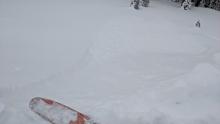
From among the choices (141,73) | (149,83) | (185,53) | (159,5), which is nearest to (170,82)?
(149,83)

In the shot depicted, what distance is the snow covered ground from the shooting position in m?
5.25

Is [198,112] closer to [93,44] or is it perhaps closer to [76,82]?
[76,82]

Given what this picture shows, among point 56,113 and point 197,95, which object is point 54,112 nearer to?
point 56,113

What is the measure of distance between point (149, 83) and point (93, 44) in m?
2.68

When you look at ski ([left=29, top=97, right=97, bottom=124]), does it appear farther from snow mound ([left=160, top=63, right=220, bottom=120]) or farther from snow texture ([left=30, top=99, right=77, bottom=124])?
snow mound ([left=160, top=63, right=220, bottom=120])

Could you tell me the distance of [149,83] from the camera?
6.57 metres

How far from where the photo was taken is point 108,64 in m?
7.55

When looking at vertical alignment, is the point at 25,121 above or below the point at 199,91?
below

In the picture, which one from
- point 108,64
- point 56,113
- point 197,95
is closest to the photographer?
point 56,113


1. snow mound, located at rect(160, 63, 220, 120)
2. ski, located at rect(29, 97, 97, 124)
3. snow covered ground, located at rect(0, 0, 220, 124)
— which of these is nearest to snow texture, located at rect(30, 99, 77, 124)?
ski, located at rect(29, 97, 97, 124)

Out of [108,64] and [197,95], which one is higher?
[197,95]

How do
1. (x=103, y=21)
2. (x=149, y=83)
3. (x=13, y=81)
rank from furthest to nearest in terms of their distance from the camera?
(x=103, y=21)
(x=149, y=83)
(x=13, y=81)

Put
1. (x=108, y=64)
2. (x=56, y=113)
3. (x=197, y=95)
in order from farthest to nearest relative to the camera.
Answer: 1. (x=108, y=64)
2. (x=197, y=95)
3. (x=56, y=113)

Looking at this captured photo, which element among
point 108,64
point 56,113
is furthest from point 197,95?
point 108,64
